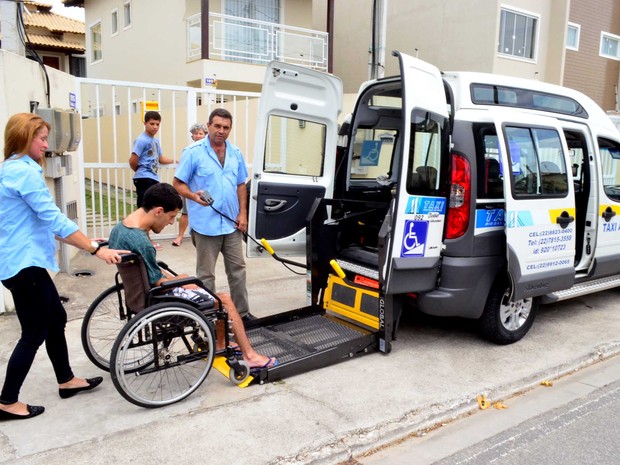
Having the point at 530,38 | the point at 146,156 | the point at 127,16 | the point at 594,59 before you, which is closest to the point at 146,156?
the point at 146,156

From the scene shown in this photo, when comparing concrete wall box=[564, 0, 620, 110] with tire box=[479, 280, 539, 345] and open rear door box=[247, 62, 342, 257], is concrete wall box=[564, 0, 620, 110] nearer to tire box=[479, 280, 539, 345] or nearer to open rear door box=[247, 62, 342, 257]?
tire box=[479, 280, 539, 345]

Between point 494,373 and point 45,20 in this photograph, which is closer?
point 494,373

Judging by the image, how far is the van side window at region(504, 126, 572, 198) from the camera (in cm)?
→ 441

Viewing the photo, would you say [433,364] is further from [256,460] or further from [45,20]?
[45,20]

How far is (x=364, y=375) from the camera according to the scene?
406 cm

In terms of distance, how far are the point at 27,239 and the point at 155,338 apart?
0.94 meters

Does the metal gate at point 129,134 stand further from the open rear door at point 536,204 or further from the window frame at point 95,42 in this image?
the open rear door at point 536,204

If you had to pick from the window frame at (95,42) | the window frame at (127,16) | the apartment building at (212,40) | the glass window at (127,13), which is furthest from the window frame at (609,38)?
the window frame at (95,42)

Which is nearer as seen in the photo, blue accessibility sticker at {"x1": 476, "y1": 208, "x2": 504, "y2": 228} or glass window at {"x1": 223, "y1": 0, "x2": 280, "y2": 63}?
blue accessibility sticker at {"x1": 476, "y1": 208, "x2": 504, "y2": 228}

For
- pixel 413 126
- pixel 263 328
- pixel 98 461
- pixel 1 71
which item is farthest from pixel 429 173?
pixel 1 71

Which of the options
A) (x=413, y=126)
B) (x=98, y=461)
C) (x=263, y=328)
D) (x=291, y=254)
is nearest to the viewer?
(x=98, y=461)

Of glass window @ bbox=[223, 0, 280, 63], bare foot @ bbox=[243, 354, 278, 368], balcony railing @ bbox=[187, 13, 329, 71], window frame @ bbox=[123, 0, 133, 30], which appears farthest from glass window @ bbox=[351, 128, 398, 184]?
window frame @ bbox=[123, 0, 133, 30]

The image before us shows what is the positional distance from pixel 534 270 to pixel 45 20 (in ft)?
83.0

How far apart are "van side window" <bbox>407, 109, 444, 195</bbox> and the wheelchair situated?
1.72 metres
